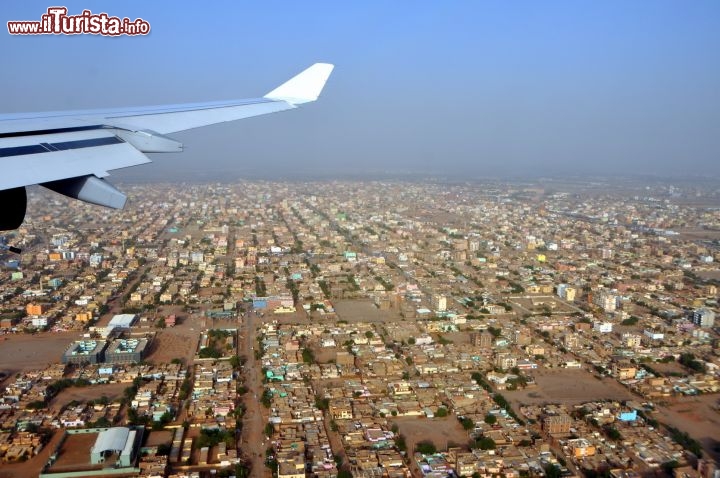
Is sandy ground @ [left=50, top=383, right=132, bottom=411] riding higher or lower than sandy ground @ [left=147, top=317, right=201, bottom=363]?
lower

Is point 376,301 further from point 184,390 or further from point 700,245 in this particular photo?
point 700,245

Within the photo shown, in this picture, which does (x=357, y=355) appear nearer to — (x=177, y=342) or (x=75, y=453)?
(x=177, y=342)

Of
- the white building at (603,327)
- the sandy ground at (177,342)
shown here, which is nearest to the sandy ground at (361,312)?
the sandy ground at (177,342)

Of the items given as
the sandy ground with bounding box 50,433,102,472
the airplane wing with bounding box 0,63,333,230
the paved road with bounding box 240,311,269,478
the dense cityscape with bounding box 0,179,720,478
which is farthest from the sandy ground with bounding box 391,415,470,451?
the airplane wing with bounding box 0,63,333,230

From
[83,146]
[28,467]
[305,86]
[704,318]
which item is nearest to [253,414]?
[28,467]

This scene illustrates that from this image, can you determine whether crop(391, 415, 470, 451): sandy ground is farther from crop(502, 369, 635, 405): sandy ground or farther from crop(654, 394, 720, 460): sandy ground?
crop(654, 394, 720, 460): sandy ground

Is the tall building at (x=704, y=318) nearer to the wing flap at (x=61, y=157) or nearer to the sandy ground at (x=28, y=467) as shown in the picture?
the sandy ground at (x=28, y=467)
